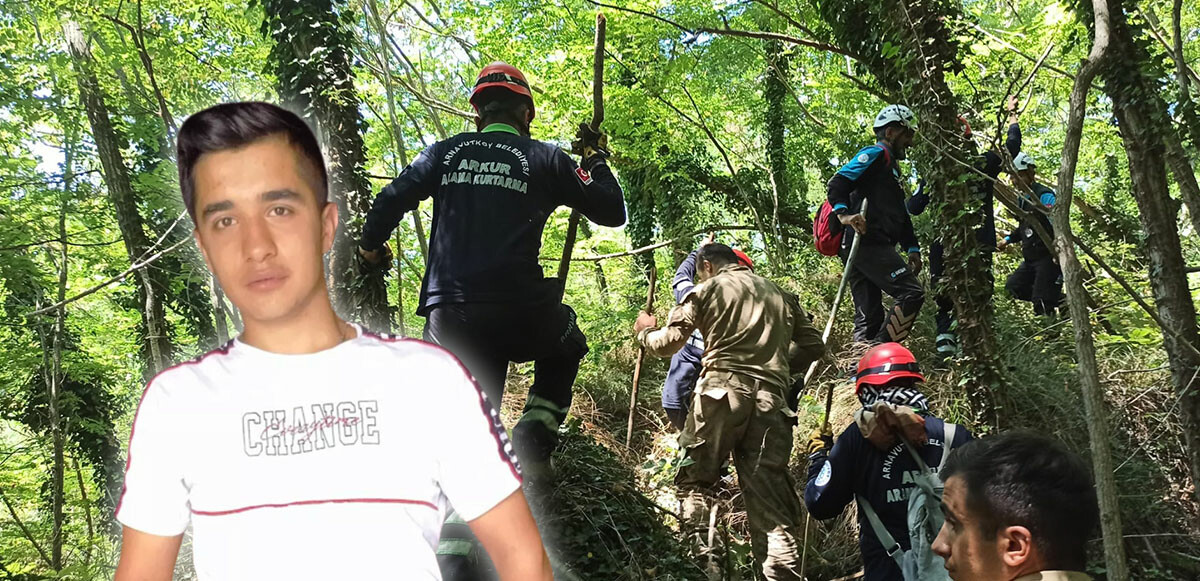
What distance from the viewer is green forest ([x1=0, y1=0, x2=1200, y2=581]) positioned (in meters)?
5.73

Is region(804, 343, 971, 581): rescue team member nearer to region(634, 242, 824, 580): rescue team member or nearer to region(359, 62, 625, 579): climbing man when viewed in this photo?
region(359, 62, 625, 579): climbing man

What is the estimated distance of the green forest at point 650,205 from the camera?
18.8ft

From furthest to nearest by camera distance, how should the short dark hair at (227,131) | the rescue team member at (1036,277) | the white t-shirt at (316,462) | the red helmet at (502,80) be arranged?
1. the rescue team member at (1036,277)
2. the red helmet at (502,80)
3. the short dark hair at (227,131)
4. the white t-shirt at (316,462)

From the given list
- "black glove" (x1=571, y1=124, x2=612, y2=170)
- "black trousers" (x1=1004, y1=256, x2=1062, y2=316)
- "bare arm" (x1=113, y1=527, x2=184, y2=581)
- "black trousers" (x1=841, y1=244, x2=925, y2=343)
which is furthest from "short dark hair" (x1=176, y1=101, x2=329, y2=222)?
"black trousers" (x1=1004, y1=256, x2=1062, y2=316)

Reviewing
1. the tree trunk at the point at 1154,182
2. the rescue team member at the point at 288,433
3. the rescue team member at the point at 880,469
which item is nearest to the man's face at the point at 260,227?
the rescue team member at the point at 288,433

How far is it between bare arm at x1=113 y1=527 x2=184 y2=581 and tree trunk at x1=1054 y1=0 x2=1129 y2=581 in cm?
325

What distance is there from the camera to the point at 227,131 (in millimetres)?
1291

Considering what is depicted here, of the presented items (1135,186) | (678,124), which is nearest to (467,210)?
(1135,186)

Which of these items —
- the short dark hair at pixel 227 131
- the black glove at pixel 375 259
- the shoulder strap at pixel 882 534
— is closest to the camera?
the short dark hair at pixel 227 131

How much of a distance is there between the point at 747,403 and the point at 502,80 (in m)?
2.76

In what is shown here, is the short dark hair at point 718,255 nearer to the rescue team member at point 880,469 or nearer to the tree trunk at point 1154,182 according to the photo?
the rescue team member at point 880,469

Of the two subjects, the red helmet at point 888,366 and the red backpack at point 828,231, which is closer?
the red helmet at point 888,366

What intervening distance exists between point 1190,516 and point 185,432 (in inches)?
310

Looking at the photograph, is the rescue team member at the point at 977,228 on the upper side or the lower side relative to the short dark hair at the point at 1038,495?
upper
